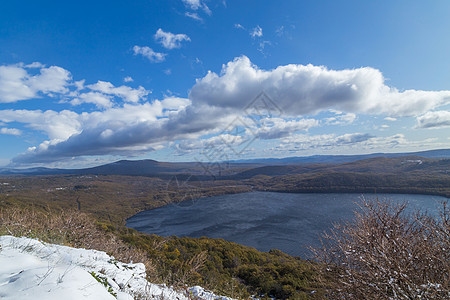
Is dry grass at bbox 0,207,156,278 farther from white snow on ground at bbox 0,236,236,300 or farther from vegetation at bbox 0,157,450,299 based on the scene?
white snow on ground at bbox 0,236,236,300

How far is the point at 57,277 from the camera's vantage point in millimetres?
2627

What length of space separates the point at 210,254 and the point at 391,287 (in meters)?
14.4

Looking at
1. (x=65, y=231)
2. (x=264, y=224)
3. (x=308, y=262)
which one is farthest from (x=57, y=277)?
(x=264, y=224)

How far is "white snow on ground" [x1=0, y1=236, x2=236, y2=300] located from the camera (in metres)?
2.31

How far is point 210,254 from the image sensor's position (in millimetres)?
16016

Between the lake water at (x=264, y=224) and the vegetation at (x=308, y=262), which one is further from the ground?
the vegetation at (x=308, y=262)

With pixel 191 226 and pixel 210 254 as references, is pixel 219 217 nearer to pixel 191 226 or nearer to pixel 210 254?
pixel 191 226

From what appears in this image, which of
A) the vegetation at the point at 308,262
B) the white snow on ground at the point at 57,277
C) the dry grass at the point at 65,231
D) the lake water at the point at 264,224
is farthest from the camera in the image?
the lake water at the point at 264,224

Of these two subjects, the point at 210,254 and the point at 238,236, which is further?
the point at 238,236

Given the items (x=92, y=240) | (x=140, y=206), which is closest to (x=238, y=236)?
(x=92, y=240)

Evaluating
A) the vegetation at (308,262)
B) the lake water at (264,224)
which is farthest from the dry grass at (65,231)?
the lake water at (264,224)

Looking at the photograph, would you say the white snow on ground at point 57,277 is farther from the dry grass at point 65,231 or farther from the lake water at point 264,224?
the lake water at point 264,224

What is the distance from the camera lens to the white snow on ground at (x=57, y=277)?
2311 mm

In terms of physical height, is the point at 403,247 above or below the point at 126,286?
above
